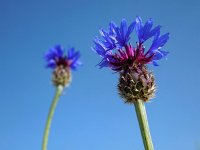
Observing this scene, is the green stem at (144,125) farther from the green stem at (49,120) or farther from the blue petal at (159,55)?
the green stem at (49,120)

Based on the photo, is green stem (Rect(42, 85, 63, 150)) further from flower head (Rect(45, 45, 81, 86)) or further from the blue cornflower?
the blue cornflower

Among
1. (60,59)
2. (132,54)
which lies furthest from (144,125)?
(60,59)

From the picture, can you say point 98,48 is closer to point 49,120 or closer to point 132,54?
point 132,54

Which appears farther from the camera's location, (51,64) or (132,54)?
(132,54)

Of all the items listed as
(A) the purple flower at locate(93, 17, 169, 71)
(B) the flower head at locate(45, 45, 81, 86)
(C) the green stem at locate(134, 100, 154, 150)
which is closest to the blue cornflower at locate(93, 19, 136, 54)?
(A) the purple flower at locate(93, 17, 169, 71)

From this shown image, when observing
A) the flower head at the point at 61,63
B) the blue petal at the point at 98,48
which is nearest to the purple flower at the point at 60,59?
the flower head at the point at 61,63

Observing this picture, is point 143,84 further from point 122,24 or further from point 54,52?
point 54,52

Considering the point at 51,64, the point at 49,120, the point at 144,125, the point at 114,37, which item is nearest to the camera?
the point at 49,120
